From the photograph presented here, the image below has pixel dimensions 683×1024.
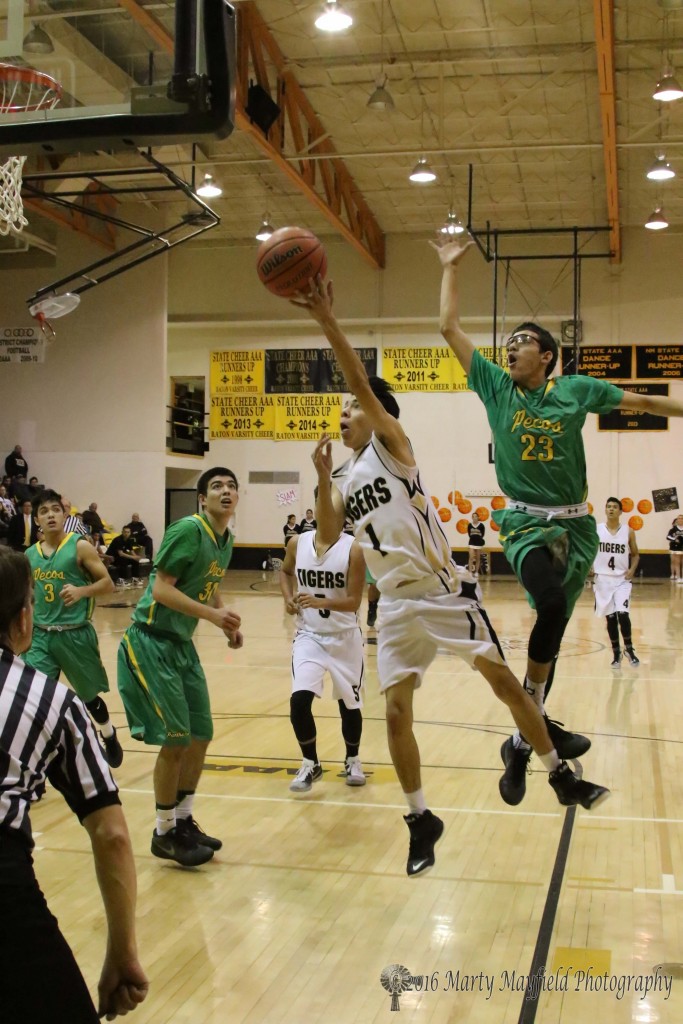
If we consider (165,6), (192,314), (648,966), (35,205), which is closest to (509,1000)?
(648,966)

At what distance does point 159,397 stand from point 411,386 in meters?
6.18

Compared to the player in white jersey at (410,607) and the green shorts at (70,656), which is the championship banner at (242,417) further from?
the player in white jersey at (410,607)

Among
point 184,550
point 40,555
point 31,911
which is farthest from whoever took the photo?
point 40,555

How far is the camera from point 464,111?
17906 millimetres

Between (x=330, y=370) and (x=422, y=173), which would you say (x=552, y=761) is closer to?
(x=422, y=173)

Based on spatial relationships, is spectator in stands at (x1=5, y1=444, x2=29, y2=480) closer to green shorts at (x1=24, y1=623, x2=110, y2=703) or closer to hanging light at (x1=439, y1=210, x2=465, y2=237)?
hanging light at (x1=439, y1=210, x2=465, y2=237)

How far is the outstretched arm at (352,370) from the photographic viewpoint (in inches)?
153

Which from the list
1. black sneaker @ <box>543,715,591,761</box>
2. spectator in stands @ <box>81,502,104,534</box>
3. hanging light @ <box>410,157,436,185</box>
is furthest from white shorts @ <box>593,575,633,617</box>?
spectator in stands @ <box>81,502,104,534</box>

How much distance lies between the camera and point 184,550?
505 centimetres

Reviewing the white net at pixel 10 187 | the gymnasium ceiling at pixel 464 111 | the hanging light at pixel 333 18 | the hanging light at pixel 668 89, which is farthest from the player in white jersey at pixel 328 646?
the hanging light at pixel 668 89

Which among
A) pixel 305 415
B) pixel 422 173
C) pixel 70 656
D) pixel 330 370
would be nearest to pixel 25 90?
pixel 70 656

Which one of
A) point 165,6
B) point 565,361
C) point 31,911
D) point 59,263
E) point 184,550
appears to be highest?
point 59,263

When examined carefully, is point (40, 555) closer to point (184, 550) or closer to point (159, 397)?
point (184, 550)

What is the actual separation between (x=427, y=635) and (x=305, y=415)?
71.7 feet
